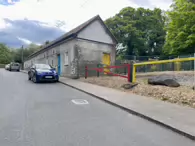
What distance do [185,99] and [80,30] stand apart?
12.2 metres

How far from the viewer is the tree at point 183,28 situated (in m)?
24.3

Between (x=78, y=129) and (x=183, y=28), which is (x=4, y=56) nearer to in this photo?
(x=183, y=28)

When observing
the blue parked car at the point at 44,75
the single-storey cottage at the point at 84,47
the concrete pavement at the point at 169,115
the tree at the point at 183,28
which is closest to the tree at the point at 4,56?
the single-storey cottage at the point at 84,47

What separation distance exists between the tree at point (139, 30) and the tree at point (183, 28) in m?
9.01

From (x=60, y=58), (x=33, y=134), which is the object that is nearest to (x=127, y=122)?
(x=33, y=134)

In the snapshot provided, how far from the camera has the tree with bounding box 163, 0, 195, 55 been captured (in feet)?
79.7

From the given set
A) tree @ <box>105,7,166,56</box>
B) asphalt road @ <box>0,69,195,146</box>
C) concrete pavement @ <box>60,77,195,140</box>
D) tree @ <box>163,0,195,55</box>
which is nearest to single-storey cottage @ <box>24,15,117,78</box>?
concrete pavement @ <box>60,77,195,140</box>

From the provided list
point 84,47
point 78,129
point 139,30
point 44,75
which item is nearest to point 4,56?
point 139,30

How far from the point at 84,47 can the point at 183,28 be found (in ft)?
57.3

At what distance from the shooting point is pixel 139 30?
120 ft

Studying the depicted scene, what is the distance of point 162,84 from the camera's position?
8.43 meters

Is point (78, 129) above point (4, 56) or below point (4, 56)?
below

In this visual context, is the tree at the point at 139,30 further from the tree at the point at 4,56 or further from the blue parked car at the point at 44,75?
the tree at the point at 4,56

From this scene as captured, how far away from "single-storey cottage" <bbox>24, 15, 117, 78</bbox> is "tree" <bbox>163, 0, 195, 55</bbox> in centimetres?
1260
